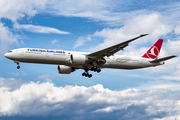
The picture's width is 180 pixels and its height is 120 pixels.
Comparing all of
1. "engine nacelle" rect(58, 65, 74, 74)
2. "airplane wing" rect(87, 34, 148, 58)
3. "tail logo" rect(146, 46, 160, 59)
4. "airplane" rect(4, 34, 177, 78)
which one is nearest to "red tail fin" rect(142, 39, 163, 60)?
"tail logo" rect(146, 46, 160, 59)

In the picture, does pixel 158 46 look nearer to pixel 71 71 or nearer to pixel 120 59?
pixel 120 59

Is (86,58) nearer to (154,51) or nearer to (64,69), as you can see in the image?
(64,69)

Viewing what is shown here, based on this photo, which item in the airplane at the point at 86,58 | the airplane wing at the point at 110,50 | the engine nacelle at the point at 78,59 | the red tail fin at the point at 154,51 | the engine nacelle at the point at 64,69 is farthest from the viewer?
the red tail fin at the point at 154,51

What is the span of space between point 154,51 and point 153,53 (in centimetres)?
51

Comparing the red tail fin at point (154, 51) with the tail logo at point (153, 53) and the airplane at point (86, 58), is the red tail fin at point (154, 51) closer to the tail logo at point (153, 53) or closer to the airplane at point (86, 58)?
the tail logo at point (153, 53)

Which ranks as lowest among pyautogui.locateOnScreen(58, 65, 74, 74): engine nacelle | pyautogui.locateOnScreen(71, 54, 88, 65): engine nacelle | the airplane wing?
pyautogui.locateOnScreen(58, 65, 74, 74): engine nacelle

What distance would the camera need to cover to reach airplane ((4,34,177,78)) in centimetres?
3316

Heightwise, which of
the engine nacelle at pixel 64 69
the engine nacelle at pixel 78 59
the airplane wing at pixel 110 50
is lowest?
the engine nacelle at pixel 64 69

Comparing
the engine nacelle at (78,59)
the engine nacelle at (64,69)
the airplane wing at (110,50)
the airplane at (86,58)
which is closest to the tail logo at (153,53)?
the airplane at (86,58)

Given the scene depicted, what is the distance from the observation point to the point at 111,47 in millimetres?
33125

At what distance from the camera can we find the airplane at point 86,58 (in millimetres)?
33156

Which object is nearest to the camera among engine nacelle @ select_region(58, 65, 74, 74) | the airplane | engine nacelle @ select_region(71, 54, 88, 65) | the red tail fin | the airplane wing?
the airplane wing

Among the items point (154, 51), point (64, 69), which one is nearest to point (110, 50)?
point (64, 69)

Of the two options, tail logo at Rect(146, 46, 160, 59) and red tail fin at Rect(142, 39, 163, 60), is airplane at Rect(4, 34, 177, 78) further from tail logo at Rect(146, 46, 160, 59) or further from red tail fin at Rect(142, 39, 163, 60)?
tail logo at Rect(146, 46, 160, 59)
